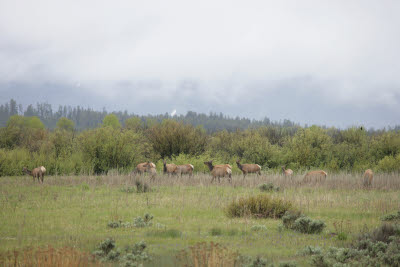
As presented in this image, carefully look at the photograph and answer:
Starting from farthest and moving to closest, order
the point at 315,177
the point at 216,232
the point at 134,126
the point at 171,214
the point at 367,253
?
the point at 134,126, the point at 315,177, the point at 171,214, the point at 216,232, the point at 367,253

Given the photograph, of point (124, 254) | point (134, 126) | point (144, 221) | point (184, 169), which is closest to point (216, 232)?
point (144, 221)

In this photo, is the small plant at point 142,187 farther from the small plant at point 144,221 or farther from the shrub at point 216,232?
the shrub at point 216,232

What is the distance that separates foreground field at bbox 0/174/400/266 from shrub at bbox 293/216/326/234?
30 centimetres

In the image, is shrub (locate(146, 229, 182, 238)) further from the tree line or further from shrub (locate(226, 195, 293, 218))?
the tree line

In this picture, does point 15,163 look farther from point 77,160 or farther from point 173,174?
point 173,174

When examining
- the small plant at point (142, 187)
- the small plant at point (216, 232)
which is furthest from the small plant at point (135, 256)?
the small plant at point (142, 187)

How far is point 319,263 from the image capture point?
25.6 ft

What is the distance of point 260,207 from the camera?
13719 mm

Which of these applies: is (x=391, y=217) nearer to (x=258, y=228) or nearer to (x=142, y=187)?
(x=258, y=228)

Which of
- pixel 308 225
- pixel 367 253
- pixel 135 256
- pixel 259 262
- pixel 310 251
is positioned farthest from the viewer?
pixel 308 225

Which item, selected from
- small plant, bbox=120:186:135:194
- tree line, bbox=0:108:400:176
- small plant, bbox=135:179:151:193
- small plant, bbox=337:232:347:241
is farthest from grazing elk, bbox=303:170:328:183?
small plant, bbox=337:232:347:241

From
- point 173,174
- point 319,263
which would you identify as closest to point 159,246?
point 319,263

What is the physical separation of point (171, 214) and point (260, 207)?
10.3ft

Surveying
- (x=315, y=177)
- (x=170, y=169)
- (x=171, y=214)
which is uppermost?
(x=315, y=177)
